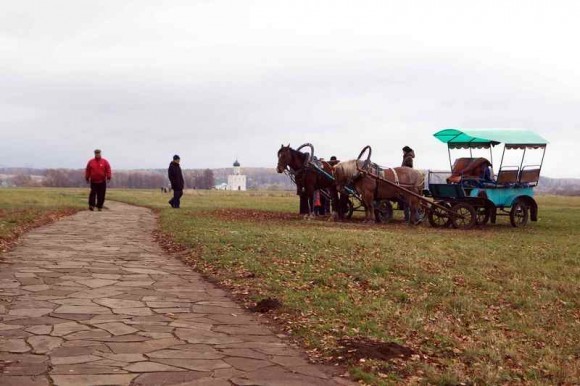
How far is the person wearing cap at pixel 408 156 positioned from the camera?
21.7 metres

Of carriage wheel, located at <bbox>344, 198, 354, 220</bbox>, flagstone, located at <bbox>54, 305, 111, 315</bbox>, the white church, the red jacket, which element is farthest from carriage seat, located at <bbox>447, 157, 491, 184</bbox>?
the white church

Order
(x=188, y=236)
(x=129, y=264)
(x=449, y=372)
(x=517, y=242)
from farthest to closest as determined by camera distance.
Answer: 1. (x=517, y=242)
2. (x=188, y=236)
3. (x=129, y=264)
4. (x=449, y=372)

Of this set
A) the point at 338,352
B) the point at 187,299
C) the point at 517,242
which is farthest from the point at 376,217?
the point at 338,352

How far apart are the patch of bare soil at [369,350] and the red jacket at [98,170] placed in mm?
17005

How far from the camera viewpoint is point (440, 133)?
20.3m

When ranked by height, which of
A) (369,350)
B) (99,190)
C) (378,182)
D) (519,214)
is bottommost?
(369,350)

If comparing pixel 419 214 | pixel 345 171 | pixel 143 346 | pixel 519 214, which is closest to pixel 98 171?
pixel 345 171

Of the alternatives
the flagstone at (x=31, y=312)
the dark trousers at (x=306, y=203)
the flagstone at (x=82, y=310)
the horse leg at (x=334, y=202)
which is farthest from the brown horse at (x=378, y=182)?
the flagstone at (x=31, y=312)

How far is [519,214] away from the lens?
21.1m

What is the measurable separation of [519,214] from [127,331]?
1786 cm

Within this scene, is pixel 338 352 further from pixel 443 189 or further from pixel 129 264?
pixel 443 189

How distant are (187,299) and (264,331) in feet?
5.47

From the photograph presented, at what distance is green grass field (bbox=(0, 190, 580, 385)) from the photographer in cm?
566

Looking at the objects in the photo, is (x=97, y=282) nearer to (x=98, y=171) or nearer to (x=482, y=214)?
(x=98, y=171)
